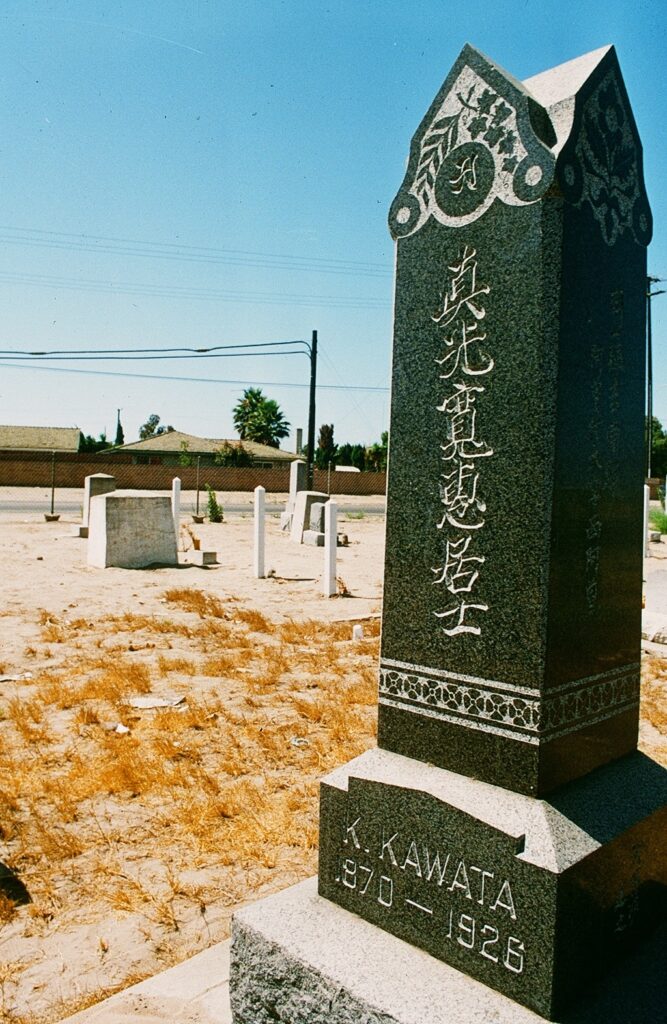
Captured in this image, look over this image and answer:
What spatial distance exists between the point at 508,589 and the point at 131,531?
11360 millimetres

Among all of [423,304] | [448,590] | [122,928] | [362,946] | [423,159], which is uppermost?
[423,159]

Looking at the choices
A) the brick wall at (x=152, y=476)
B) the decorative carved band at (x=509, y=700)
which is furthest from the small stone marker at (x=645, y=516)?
the brick wall at (x=152, y=476)

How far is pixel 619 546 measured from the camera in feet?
8.11

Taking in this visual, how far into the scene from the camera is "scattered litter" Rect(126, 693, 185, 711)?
561 cm

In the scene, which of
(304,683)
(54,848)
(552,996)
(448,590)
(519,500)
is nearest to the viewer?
(552,996)

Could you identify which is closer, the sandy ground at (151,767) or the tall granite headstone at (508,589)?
the tall granite headstone at (508,589)

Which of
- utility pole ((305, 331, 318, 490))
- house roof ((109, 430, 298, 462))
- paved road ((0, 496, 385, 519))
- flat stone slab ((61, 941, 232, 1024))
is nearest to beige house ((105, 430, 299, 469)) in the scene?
house roof ((109, 430, 298, 462))

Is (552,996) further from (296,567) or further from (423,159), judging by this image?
(296,567)

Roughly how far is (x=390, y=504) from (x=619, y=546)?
755 millimetres

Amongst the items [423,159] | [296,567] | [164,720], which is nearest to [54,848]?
[164,720]

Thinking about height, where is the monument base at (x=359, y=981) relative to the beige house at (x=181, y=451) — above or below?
below

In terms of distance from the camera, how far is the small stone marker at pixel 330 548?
10.4 metres

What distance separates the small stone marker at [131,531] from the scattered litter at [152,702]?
729 centimetres

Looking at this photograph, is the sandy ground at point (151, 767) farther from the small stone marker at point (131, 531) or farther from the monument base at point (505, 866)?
the small stone marker at point (131, 531)
